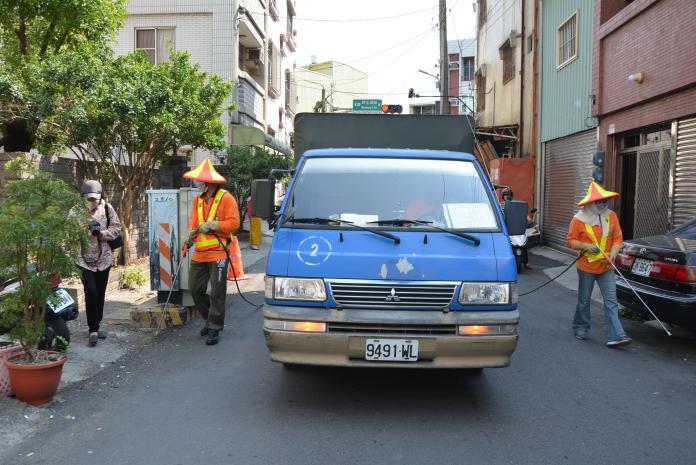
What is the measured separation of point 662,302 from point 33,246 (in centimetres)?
611

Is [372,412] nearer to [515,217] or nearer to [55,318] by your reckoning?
[515,217]

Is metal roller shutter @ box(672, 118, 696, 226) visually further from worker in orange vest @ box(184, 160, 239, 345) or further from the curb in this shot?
the curb

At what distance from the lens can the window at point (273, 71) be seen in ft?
94.1

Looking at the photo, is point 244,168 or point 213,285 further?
point 244,168

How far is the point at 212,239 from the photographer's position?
6816 millimetres

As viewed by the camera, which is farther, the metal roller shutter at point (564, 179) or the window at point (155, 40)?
the window at point (155, 40)

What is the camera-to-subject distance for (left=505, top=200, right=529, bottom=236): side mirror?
5.32m

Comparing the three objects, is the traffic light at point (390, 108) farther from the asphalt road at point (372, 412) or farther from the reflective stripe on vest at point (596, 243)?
→ the asphalt road at point (372, 412)

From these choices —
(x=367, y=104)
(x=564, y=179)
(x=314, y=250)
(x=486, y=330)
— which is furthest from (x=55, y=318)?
(x=367, y=104)

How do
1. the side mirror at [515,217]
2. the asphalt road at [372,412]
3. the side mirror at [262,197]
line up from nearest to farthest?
the asphalt road at [372,412] < the side mirror at [515,217] < the side mirror at [262,197]

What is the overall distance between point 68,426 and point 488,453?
2.97 m

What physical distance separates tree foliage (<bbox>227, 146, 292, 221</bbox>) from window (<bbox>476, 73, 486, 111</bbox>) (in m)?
12.0

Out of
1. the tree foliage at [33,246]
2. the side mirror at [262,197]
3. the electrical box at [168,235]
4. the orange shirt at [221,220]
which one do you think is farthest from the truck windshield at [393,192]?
the electrical box at [168,235]

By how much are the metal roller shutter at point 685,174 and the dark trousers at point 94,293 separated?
9.18 m
